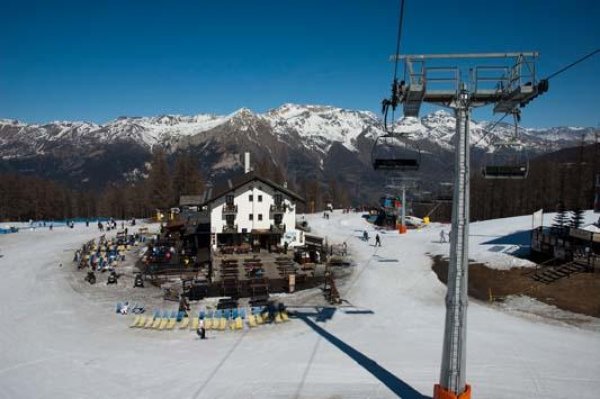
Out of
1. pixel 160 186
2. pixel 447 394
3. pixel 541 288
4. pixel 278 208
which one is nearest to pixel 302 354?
pixel 447 394

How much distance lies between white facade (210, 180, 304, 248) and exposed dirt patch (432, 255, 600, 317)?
1794cm

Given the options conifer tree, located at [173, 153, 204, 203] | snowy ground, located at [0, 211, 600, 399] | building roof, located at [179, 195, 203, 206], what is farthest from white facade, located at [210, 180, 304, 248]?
conifer tree, located at [173, 153, 204, 203]

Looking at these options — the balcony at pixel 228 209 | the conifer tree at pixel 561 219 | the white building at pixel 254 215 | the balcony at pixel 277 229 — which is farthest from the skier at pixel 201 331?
the conifer tree at pixel 561 219

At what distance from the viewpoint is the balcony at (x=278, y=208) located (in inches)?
1867

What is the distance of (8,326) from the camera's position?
A: 80.2 feet

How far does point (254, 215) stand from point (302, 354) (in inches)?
1126

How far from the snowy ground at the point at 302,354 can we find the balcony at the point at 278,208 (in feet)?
58.4

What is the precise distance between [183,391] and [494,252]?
3390cm

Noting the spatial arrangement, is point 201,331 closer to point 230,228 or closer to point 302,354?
point 302,354

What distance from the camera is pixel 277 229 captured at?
4681 centimetres

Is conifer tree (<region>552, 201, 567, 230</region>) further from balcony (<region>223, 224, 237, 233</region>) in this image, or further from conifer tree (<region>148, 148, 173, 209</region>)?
conifer tree (<region>148, 148, 173, 209</region>)

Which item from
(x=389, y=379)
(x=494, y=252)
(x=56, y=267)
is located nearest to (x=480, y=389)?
(x=389, y=379)

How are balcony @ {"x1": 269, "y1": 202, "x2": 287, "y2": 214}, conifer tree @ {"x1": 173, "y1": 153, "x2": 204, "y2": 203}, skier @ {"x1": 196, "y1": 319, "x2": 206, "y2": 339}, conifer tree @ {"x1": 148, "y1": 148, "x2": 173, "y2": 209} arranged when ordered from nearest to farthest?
1. skier @ {"x1": 196, "y1": 319, "x2": 206, "y2": 339}
2. balcony @ {"x1": 269, "y1": 202, "x2": 287, "y2": 214}
3. conifer tree @ {"x1": 148, "y1": 148, "x2": 173, "y2": 209}
4. conifer tree @ {"x1": 173, "y1": 153, "x2": 204, "y2": 203}

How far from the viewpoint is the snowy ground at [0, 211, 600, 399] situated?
16766mm
